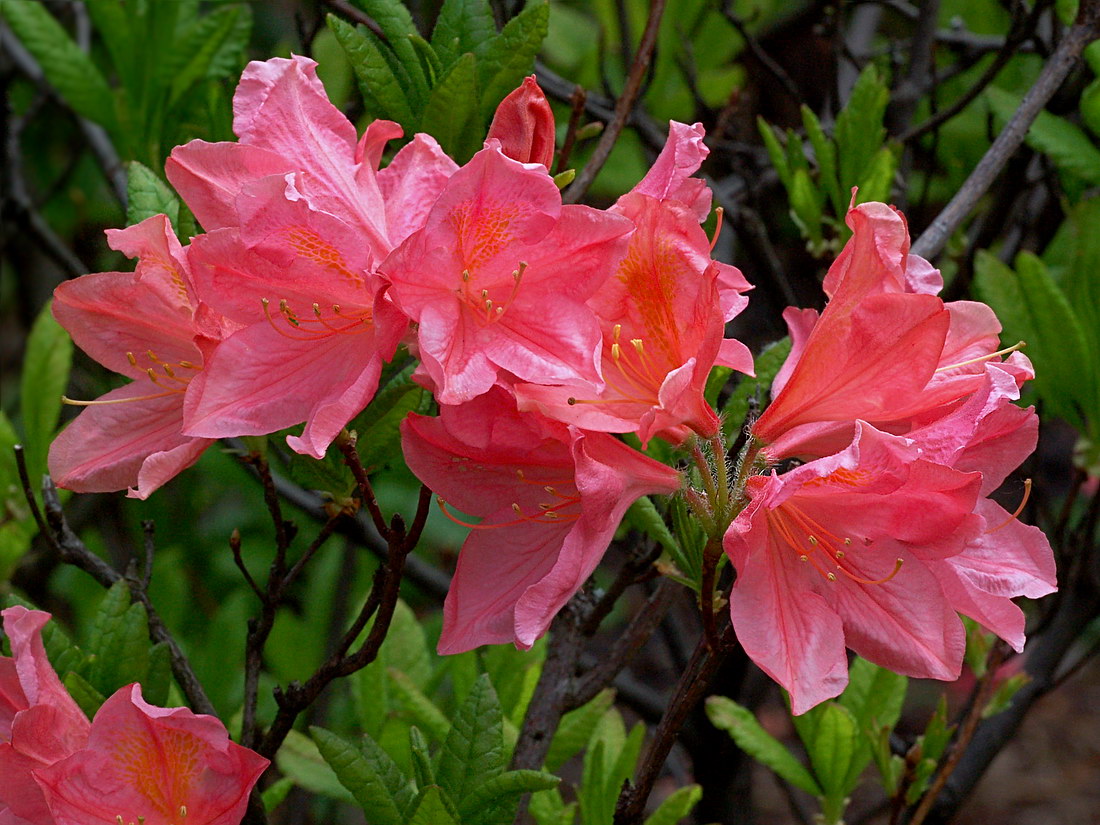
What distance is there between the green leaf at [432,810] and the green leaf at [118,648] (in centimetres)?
35

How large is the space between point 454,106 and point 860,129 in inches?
29.0

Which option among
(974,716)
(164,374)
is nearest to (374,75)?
(164,374)

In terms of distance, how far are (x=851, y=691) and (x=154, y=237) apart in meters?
1.11

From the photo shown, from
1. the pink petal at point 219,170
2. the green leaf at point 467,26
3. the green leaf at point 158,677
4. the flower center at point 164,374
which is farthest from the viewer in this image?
the green leaf at point 467,26

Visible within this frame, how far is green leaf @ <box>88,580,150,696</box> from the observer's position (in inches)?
49.1

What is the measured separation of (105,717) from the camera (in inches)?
42.8

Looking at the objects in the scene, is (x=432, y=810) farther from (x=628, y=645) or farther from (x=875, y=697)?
(x=875, y=697)

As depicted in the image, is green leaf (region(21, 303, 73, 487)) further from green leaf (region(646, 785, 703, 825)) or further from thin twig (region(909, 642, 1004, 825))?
thin twig (region(909, 642, 1004, 825))

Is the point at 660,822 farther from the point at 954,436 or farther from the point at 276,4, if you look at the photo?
the point at 276,4

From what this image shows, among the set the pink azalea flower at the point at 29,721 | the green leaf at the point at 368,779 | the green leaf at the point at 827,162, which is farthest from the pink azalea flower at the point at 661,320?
the green leaf at the point at 827,162

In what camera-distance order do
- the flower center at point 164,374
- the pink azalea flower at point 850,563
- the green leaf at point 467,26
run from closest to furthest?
1. the pink azalea flower at point 850,563
2. the flower center at point 164,374
3. the green leaf at point 467,26

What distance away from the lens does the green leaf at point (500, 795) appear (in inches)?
43.7

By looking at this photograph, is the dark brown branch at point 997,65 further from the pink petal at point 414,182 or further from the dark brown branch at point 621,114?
the pink petal at point 414,182

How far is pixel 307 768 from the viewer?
6.00 ft
